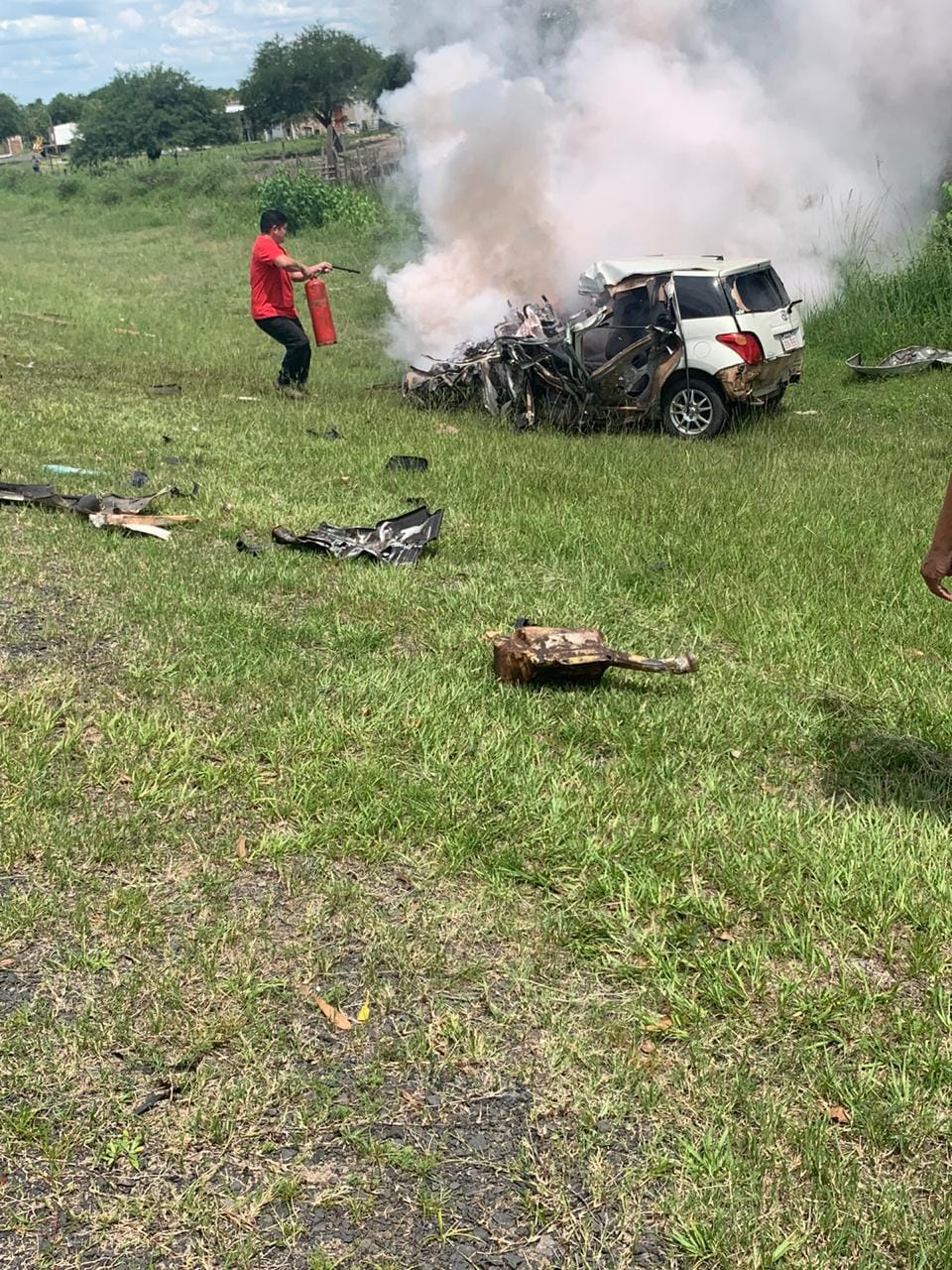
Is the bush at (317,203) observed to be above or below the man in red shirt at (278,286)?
above

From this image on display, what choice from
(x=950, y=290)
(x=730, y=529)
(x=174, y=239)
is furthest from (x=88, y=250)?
(x=730, y=529)

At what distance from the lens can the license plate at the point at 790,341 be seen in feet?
34.4

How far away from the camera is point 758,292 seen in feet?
34.1

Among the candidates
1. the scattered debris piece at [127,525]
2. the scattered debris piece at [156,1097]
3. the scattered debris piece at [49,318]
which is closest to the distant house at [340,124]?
the scattered debris piece at [49,318]

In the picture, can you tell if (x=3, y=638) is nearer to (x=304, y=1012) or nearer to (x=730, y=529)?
(x=304, y=1012)

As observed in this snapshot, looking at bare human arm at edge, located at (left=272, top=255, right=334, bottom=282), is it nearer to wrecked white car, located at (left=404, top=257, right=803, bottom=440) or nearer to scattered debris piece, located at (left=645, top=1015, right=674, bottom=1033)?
wrecked white car, located at (left=404, top=257, right=803, bottom=440)

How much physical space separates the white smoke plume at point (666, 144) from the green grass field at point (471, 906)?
8803mm

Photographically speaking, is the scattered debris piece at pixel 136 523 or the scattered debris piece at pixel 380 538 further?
the scattered debris piece at pixel 136 523

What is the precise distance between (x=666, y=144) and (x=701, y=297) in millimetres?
8168

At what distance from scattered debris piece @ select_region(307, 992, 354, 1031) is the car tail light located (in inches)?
338

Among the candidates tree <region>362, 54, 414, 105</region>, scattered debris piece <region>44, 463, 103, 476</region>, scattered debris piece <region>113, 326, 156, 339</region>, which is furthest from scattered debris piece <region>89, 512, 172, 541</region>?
tree <region>362, 54, 414, 105</region>

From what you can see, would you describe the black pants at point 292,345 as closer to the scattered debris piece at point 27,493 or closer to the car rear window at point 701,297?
the car rear window at point 701,297

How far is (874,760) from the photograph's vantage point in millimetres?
4145

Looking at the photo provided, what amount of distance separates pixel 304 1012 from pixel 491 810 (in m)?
1.09
